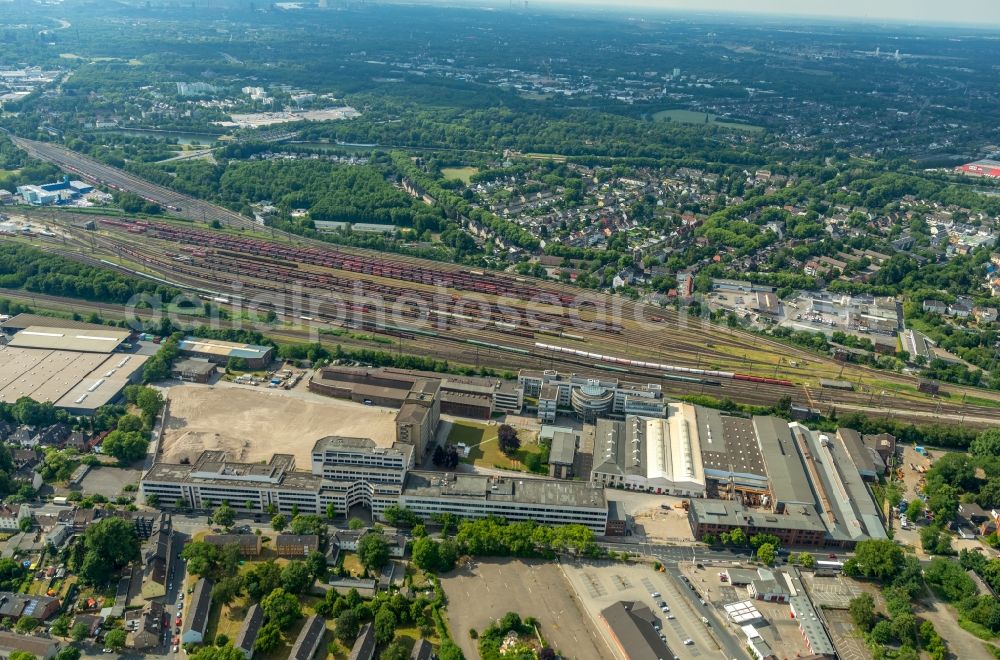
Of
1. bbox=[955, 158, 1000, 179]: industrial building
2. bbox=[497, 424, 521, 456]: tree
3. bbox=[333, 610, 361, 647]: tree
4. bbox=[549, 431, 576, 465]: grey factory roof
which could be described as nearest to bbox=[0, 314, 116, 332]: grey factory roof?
bbox=[497, 424, 521, 456]: tree

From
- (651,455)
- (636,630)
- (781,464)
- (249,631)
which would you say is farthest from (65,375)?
(781,464)

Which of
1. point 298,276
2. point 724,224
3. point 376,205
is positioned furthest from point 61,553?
point 724,224

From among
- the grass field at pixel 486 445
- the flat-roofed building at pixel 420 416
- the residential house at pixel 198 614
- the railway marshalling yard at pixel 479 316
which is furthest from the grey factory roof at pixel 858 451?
the residential house at pixel 198 614

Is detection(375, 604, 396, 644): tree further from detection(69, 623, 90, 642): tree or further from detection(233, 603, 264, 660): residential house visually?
detection(69, 623, 90, 642): tree

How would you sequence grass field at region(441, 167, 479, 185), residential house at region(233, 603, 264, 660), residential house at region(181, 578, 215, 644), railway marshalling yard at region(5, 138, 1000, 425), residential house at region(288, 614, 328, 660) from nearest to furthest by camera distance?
residential house at region(288, 614, 328, 660) → residential house at region(233, 603, 264, 660) → residential house at region(181, 578, 215, 644) → railway marshalling yard at region(5, 138, 1000, 425) → grass field at region(441, 167, 479, 185)

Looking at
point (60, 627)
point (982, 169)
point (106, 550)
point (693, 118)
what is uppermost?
point (693, 118)

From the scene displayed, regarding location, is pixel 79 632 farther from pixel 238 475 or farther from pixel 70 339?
pixel 70 339

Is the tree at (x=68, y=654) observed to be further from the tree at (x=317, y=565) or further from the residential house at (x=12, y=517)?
the residential house at (x=12, y=517)
